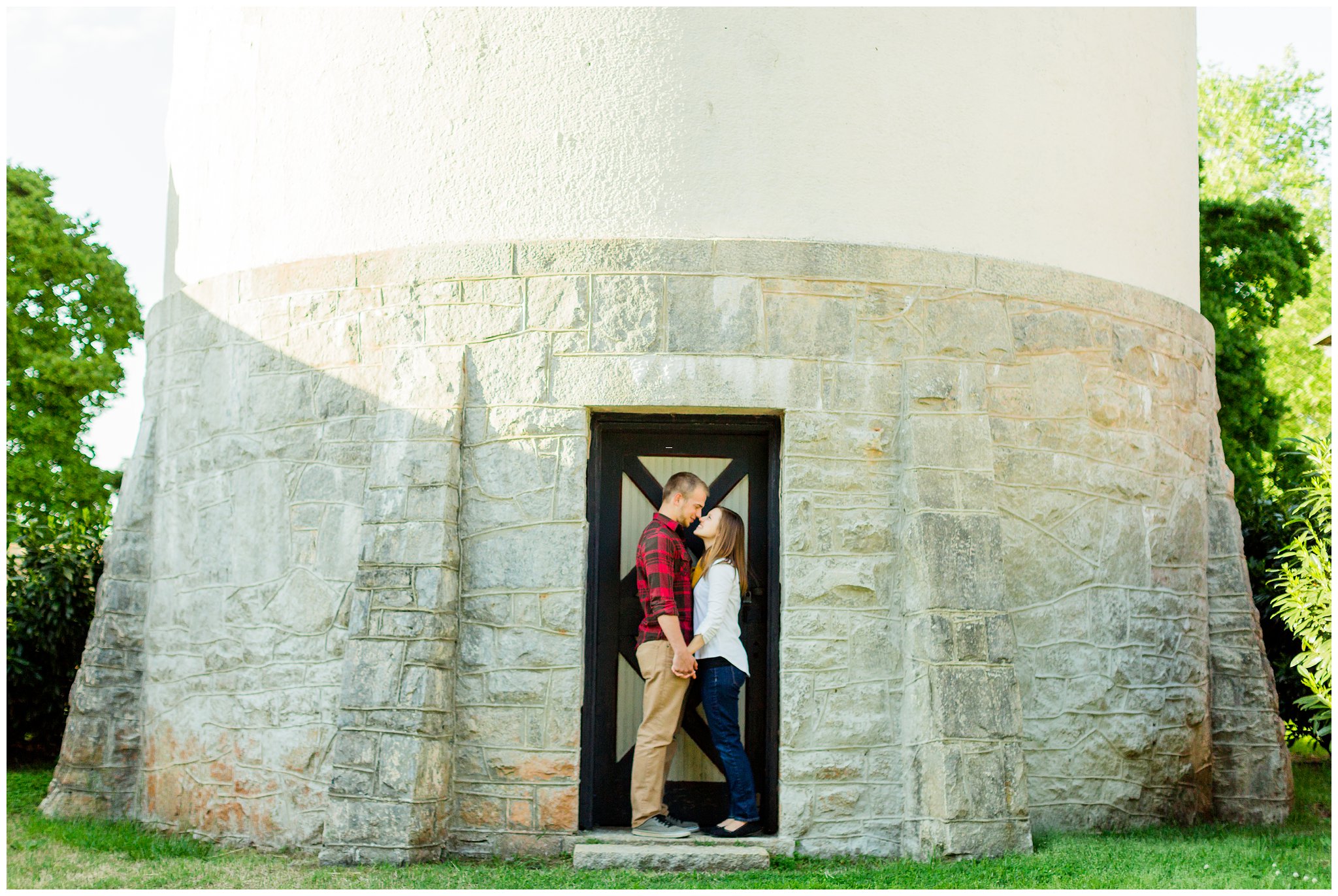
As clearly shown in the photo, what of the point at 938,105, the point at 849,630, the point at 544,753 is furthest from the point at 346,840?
the point at 938,105

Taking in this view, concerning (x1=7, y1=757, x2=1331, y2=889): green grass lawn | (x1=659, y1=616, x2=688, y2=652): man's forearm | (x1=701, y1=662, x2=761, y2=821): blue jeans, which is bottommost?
(x1=7, y1=757, x2=1331, y2=889): green grass lawn

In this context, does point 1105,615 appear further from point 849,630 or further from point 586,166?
point 586,166

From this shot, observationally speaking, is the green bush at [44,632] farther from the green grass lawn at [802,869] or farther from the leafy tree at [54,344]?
the leafy tree at [54,344]

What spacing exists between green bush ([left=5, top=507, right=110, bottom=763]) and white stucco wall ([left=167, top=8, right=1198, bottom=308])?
14.1 feet

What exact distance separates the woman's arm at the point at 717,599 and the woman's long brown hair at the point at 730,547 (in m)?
0.05

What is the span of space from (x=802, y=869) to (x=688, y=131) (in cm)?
395

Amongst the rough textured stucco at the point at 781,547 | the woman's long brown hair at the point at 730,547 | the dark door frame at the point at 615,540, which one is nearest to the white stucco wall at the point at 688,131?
the rough textured stucco at the point at 781,547

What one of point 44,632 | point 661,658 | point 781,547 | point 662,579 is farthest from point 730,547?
point 44,632

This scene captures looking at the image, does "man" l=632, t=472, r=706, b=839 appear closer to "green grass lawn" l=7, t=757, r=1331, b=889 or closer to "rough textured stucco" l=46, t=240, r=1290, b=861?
"rough textured stucco" l=46, t=240, r=1290, b=861

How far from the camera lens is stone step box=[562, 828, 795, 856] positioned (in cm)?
662

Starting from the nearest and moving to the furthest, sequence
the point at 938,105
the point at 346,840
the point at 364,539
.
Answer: the point at 346,840
the point at 364,539
the point at 938,105

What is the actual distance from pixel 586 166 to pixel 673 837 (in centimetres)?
362

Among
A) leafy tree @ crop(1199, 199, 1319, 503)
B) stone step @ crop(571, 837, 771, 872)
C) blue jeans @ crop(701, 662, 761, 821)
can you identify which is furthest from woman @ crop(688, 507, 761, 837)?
leafy tree @ crop(1199, 199, 1319, 503)

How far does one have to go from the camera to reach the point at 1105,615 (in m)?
7.47
